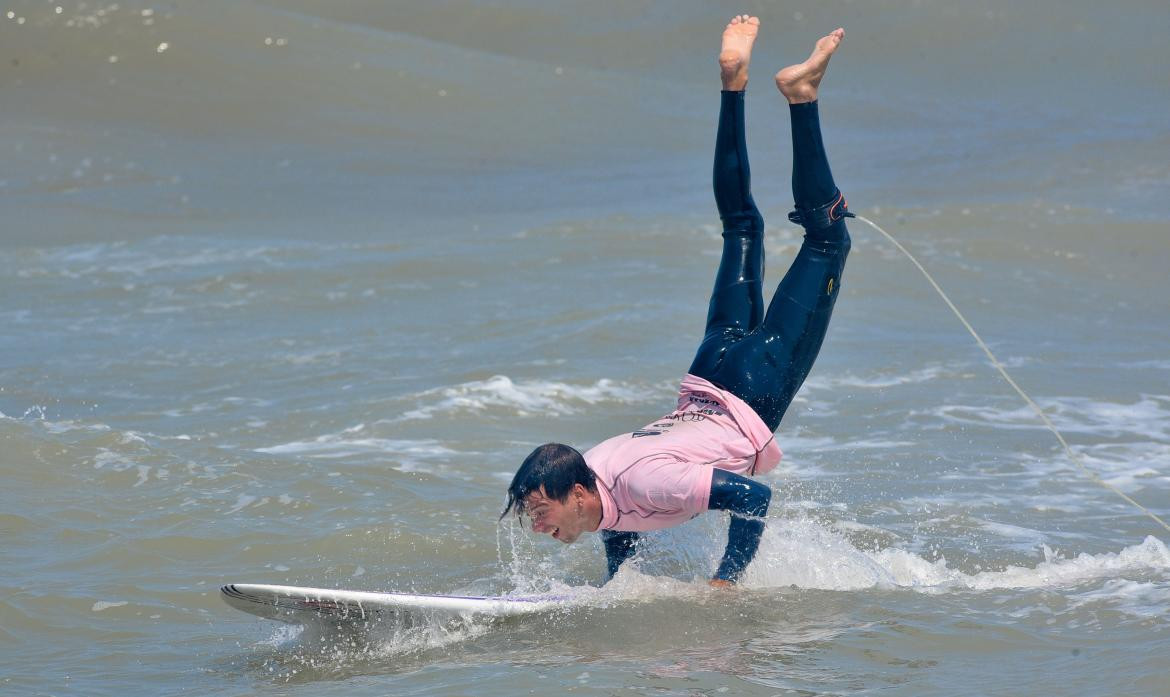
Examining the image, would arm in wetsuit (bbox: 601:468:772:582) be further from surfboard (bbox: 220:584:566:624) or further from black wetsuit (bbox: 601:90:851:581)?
surfboard (bbox: 220:584:566:624)

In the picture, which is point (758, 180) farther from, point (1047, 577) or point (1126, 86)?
point (1047, 577)

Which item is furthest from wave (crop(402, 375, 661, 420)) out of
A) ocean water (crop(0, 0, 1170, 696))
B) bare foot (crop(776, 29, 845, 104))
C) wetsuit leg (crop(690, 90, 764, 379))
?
bare foot (crop(776, 29, 845, 104))

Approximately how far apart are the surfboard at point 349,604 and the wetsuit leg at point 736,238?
1686 mm

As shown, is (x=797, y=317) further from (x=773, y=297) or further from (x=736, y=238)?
(x=736, y=238)

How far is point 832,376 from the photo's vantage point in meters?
10.6

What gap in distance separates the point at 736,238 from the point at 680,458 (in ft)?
4.62

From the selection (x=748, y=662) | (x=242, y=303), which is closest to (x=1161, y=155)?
(x=242, y=303)

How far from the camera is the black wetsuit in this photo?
6.18 meters

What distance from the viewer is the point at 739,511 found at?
5.57m

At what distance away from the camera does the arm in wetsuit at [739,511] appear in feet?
18.1

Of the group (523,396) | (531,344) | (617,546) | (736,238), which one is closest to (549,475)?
(617,546)

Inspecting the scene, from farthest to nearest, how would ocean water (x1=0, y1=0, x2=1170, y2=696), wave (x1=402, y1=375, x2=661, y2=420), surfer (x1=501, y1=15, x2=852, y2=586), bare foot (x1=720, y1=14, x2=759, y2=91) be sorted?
wave (x1=402, y1=375, x2=661, y2=420), bare foot (x1=720, y1=14, x2=759, y2=91), ocean water (x1=0, y1=0, x2=1170, y2=696), surfer (x1=501, y1=15, x2=852, y2=586)

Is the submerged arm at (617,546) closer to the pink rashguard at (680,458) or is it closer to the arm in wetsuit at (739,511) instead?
the arm in wetsuit at (739,511)

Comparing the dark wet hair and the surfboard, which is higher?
the dark wet hair
